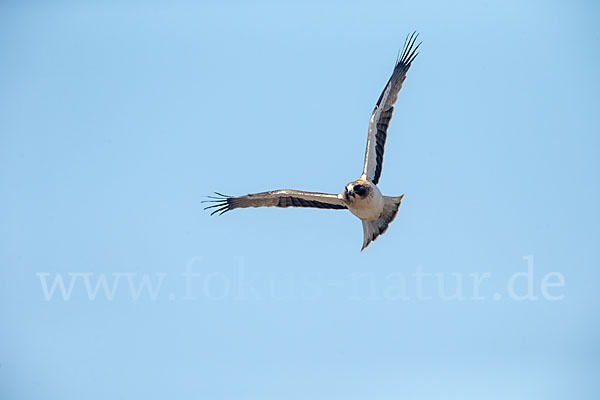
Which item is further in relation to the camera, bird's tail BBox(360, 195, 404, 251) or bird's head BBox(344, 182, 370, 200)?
bird's tail BBox(360, 195, 404, 251)

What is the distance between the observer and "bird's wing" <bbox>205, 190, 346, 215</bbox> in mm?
15117

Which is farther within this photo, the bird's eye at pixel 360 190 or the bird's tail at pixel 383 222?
the bird's tail at pixel 383 222

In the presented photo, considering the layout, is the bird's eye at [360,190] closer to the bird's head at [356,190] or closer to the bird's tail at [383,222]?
the bird's head at [356,190]

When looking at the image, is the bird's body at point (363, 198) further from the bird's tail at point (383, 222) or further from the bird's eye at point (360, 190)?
the bird's tail at point (383, 222)

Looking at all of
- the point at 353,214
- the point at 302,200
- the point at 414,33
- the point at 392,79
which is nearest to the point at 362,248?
the point at 353,214

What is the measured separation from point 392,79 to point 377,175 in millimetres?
1896

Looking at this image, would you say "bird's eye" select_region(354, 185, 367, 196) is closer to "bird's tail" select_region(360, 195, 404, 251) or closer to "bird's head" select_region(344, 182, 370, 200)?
"bird's head" select_region(344, 182, 370, 200)

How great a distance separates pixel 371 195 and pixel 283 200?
225 cm

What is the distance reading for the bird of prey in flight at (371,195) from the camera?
14.3 meters

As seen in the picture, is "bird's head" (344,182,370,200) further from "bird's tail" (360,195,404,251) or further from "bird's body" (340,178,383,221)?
"bird's tail" (360,195,404,251)

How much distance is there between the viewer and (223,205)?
1658 cm

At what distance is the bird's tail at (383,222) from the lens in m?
14.7

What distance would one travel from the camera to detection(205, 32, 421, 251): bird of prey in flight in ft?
46.9

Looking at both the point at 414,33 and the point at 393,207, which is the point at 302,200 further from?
the point at 414,33
